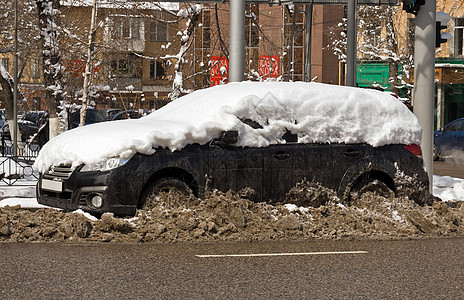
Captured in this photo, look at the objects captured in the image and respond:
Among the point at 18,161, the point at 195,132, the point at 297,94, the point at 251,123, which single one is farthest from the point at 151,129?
the point at 18,161

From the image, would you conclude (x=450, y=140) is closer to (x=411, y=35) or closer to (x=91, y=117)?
(x=411, y=35)

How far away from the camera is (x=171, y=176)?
9.88 meters

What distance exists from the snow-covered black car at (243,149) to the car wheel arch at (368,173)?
1 centimetres

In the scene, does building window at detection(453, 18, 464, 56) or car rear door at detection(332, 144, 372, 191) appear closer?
car rear door at detection(332, 144, 372, 191)

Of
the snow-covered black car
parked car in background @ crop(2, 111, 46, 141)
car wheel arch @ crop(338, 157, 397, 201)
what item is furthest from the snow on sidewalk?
parked car in background @ crop(2, 111, 46, 141)

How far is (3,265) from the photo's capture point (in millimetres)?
7801

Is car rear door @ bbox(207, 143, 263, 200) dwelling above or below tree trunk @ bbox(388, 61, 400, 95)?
below

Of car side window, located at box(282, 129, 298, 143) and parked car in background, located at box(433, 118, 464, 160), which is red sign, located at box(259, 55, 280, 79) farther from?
car side window, located at box(282, 129, 298, 143)

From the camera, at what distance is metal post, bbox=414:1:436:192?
13680 millimetres

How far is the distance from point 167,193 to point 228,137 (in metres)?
1.02

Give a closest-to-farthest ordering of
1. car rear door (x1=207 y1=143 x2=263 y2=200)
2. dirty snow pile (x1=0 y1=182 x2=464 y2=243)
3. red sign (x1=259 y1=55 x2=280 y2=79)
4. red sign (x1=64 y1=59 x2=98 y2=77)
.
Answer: dirty snow pile (x1=0 y1=182 x2=464 y2=243)
car rear door (x1=207 y1=143 x2=263 y2=200)
red sign (x1=64 y1=59 x2=98 y2=77)
red sign (x1=259 y1=55 x2=280 y2=79)

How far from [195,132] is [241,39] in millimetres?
5565

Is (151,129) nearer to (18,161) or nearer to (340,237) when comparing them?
(340,237)

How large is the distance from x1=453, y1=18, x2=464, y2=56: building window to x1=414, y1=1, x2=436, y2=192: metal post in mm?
30830
